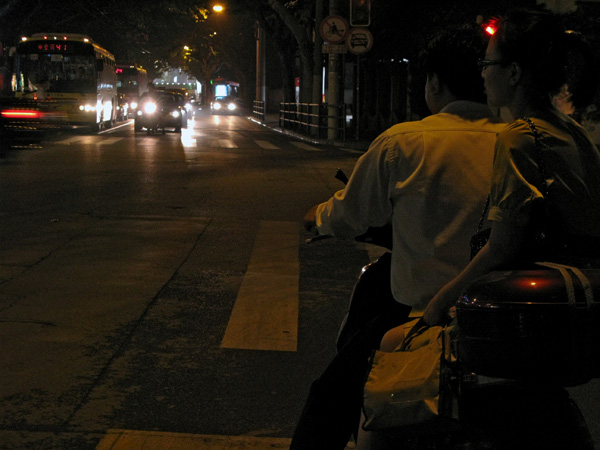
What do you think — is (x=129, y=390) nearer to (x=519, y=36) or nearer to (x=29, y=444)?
(x=29, y=444)

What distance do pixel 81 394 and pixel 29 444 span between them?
0.68 m

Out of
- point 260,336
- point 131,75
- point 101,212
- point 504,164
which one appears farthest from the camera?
point 131,75

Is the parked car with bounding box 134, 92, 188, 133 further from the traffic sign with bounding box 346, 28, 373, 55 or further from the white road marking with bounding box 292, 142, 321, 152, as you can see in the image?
the traffic sign with bounding box 346, 28, 373, 55

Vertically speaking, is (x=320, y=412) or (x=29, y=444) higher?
(x=320, y=412)

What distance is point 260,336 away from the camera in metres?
5.68

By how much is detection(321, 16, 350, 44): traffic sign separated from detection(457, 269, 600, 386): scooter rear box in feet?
81.5

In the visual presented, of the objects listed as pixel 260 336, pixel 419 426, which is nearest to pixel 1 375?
pixel 260 336

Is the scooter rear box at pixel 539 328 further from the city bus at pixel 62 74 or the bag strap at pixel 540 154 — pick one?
the city bus at pixel 62 74

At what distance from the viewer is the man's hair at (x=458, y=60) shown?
2.64m

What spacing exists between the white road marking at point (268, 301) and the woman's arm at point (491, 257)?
320cm

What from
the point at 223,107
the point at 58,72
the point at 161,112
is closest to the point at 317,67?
the point at 161,112

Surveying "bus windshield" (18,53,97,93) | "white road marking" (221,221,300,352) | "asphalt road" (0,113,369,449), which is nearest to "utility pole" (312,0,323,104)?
"bus windshield" (18,53,97,93)

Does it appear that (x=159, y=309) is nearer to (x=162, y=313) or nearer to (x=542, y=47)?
(x=162, y=313)

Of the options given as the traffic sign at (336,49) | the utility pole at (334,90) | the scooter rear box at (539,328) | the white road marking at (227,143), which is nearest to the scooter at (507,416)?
the scooter rear box at (539,328)
